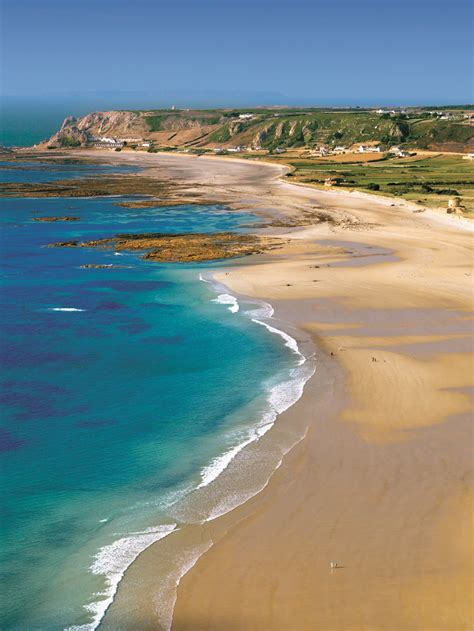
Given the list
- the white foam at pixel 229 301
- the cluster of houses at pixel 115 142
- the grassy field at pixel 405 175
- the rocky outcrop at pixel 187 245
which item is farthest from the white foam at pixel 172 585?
the cluster of houses at pixel 115 142

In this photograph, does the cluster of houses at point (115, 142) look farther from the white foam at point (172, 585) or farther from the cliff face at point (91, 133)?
the white foam at point (172, 585)

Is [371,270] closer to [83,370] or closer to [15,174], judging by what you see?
[83,370]

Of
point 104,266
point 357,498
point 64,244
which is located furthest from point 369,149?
point 357,498

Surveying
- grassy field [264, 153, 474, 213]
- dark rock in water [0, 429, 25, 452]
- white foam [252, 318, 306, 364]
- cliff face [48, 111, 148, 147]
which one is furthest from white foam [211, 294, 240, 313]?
cliff face [48, 111, 148, 147]

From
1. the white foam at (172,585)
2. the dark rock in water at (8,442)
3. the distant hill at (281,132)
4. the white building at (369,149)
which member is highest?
the distant hill at (281,132)

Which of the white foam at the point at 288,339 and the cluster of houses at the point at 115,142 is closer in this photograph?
the white foam at the point at 288,339
